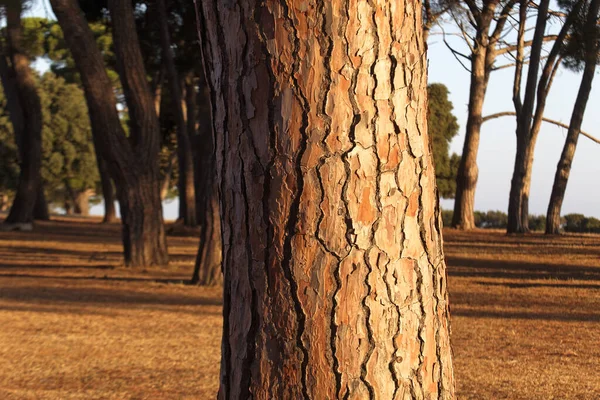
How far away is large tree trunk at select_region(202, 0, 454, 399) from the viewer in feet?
7.43

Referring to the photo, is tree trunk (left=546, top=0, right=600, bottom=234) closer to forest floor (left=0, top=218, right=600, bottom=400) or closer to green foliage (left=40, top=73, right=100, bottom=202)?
forest floor (left=0, top=218, right=600, bottom=400)

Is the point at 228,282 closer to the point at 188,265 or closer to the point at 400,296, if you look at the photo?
the point at 400,296

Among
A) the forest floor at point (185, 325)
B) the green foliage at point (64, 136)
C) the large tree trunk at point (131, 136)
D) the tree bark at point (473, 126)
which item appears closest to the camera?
the forest floor at point (185, 325)

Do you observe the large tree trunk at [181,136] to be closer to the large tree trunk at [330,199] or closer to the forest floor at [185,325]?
the forest floor at [185,325]

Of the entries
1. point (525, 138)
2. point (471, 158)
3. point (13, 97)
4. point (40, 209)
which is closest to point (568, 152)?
point (525, 138)

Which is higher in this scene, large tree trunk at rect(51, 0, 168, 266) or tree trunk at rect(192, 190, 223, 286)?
large tree trunk at rect(51, 0, 168, 266)

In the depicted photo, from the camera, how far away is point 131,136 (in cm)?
1240

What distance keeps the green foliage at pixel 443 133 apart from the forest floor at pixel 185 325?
1233cm

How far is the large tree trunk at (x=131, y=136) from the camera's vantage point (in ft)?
38.3

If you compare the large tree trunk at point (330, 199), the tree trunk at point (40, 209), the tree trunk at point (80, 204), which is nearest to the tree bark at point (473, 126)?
the tree trunk at point (40, 209)

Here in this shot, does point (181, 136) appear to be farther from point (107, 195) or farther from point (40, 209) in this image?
point (40, 209)

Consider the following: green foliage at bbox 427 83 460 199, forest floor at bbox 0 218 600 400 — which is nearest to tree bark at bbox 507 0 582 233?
forest floor at bbox 0 218 600 400

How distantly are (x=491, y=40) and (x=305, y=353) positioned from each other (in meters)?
18.9

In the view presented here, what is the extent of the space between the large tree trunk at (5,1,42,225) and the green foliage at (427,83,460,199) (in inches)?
491
